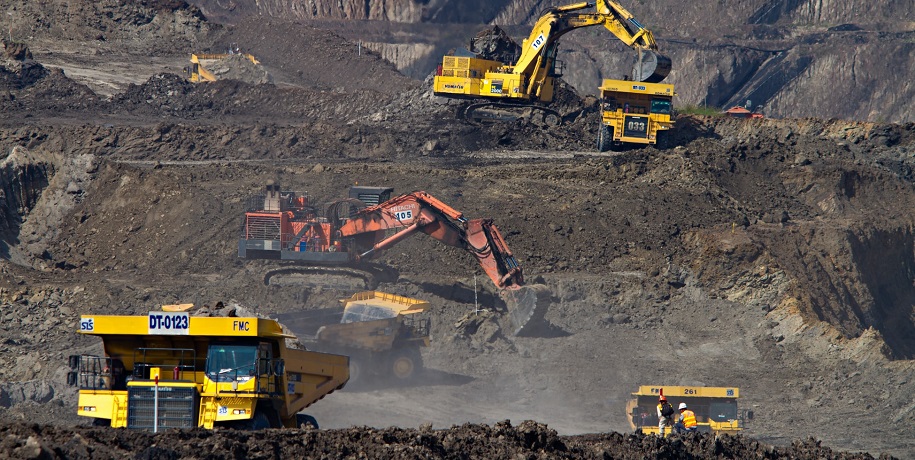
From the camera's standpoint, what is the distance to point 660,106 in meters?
33.6

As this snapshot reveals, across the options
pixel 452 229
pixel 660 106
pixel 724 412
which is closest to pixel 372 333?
pixel 452 229

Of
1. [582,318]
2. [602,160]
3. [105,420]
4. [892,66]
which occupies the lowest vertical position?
[105,420]

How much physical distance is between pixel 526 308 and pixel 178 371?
41.1 feet

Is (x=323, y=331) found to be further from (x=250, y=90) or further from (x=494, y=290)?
(x=250, y=90)

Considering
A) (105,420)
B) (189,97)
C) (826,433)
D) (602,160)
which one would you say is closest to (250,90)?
(189,97)

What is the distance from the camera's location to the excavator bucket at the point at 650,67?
110ft

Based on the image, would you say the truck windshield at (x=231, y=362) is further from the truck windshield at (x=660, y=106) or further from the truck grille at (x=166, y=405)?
the truck windshield at (x=660, y=106)

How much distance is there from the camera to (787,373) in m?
22.5

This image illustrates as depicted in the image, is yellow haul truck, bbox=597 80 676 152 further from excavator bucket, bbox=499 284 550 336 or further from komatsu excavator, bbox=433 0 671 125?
excavator bucket, bbox=499 284 550 336

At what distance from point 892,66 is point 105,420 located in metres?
67.3

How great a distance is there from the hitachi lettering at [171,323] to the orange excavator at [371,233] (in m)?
12.3

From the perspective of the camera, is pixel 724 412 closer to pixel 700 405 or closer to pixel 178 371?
pixel 700 405

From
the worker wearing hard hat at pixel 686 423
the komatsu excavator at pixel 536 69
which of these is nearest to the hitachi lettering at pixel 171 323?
the worker wearing hard hat at pixel 686 423

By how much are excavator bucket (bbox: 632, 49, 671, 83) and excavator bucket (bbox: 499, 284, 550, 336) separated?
444 inches
